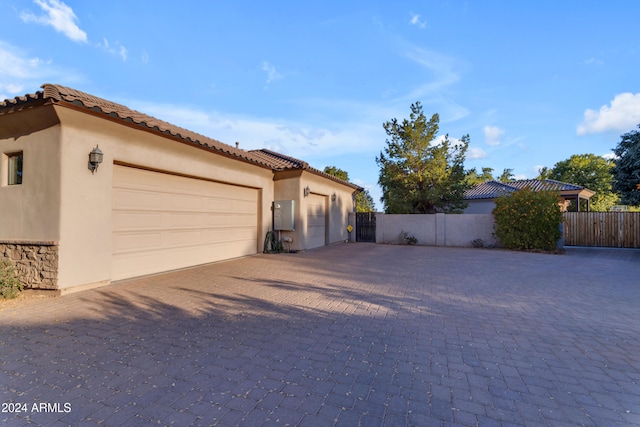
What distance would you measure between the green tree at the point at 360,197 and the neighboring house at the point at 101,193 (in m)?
22.0

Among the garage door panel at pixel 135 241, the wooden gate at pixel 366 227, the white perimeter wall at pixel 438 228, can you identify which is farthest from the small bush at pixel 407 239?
the garage door panel at pixel 135 241

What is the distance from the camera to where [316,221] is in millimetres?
13758

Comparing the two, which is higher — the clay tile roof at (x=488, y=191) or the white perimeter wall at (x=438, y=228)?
the clay tile roof at (x=488, y=191)

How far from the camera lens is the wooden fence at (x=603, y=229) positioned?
555 inches

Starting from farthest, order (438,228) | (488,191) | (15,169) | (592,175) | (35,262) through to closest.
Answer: (592,175), (488,191), (438,228), (15,169), (35,262)

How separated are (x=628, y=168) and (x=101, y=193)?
56.7 ft

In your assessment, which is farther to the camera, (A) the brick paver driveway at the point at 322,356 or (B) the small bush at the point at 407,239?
(B) the small bush at the point at 407,239

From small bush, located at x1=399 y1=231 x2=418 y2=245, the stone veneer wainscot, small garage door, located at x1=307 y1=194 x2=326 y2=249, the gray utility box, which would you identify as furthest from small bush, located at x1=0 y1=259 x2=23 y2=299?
small bush, located at x1=399 y1=231 x2=418 y2=245

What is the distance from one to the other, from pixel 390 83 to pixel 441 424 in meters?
12.7

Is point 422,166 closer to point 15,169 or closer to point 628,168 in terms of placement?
point 628,168

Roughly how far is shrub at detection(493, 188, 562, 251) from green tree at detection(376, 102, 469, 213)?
Result: 3.47 meters

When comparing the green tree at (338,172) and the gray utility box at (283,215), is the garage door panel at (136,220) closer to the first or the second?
the gray utility box at (283,215)

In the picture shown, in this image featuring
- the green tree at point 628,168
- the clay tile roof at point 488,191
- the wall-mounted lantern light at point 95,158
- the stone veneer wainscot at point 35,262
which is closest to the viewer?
the stone veneer wainscot at point 35,262

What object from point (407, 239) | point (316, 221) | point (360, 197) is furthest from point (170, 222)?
point (360, 197)
